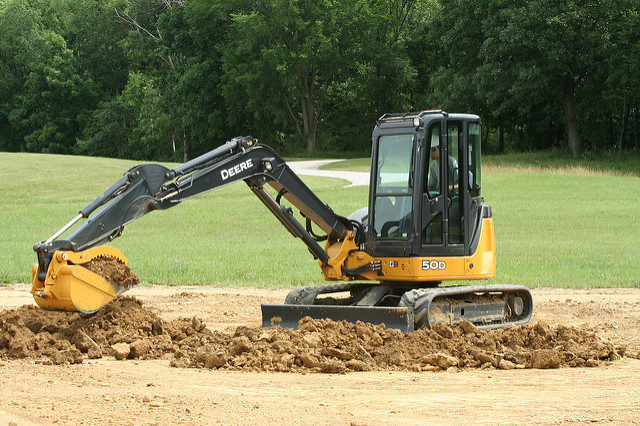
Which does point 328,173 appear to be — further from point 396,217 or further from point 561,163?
point 396,217

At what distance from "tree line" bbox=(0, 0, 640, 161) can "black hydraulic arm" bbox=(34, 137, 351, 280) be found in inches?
1385

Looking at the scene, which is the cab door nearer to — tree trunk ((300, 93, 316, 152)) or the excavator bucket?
the excavator bucket

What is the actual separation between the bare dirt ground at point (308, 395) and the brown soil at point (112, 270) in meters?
0.89

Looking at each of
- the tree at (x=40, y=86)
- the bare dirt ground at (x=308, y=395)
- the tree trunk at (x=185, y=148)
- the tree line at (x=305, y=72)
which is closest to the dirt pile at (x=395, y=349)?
the bare dirt ground at (x=308, y=395)

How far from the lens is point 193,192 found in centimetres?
883

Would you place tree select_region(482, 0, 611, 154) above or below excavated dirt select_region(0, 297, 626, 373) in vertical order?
above

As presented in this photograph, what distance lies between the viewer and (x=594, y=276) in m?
15.8

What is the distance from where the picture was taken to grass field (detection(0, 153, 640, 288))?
53.2ft

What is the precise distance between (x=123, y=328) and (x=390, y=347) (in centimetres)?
A: 320

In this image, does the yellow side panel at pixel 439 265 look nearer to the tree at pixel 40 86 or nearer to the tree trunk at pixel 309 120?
the tree trunk at pixel 309 120

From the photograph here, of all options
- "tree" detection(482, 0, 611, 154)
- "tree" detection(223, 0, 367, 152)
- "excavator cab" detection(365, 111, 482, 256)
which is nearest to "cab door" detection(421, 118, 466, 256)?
"excavator cab" detection(365, 111, 482, 256)

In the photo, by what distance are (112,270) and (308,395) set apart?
298 centimetres

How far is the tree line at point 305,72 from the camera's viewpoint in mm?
43656

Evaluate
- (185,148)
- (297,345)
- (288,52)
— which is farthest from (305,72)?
(297,345)
